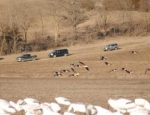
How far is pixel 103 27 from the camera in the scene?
3462 inches

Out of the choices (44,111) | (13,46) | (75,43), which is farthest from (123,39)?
(44,111)

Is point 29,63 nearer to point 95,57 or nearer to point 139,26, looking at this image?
point 95,57

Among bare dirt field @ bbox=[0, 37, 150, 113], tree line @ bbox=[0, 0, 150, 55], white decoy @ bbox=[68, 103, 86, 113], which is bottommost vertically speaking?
bare dirt field @ bbox=[0, 37, 150, 113]

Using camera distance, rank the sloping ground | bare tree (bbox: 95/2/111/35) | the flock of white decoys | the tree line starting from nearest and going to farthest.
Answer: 1. the flock of white decoys
2. the sloping ground
3. the tree line
4. bare tree (bbox: 95/2/111/35)

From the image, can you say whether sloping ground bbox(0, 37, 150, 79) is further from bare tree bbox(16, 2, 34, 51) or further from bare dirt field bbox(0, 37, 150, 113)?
bare tree bbox(16, 2, 34, 51)

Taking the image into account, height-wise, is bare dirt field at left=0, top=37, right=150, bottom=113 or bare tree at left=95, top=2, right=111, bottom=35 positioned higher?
bare tree at left=95, top=2, right=111, bottom=35

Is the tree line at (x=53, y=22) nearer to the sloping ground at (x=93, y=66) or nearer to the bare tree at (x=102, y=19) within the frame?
the bare tree at (x=102, y=19)

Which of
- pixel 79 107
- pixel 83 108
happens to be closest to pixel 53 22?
pixel 79 107

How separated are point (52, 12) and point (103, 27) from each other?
1490cm

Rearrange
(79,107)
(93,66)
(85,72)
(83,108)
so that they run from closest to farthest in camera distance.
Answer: (83,108) → (79,107) → (85,72) → (93,66)

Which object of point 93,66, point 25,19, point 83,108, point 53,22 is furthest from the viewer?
point 53,22

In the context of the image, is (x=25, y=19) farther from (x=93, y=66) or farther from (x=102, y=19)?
(x=93, y=66)

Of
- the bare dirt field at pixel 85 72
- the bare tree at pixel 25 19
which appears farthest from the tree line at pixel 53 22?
the bare dirt field at pixel 85 72

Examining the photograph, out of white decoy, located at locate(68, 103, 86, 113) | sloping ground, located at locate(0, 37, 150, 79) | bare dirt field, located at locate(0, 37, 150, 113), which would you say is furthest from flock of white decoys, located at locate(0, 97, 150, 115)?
sloping ground, located at locate(0, 37, 150, 79)
